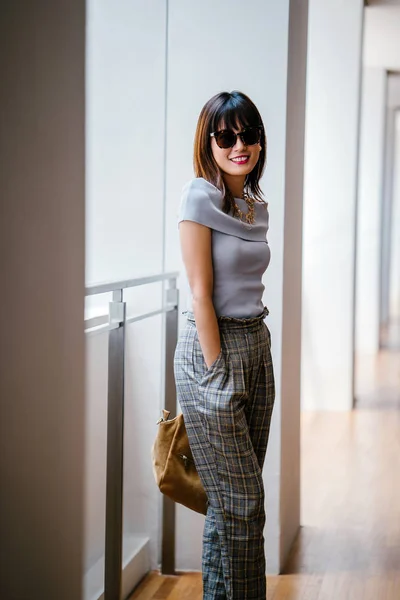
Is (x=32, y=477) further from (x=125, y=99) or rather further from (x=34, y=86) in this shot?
(x=125, y=99)

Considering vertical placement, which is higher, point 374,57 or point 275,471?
point 374,57

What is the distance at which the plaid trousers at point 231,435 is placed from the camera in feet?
7.32

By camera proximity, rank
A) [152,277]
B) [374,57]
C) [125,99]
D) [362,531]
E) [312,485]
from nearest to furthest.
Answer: [152,277] → [125,99] → [362,531] → [312,485] → [374,57]

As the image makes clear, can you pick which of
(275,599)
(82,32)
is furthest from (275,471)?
(82,32)

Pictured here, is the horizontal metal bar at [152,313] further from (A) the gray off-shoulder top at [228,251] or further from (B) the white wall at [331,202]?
(B) the white wall at [331,202]

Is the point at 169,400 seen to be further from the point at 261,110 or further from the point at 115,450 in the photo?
the point at 261,110

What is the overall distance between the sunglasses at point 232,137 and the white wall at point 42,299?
0.81 meters

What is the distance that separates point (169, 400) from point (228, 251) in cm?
103

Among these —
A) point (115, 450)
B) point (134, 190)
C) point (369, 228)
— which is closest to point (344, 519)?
point (115, 450)

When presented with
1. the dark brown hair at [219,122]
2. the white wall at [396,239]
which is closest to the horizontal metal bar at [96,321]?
the dark brown hair at [219,122]

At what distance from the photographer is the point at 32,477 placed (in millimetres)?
1410

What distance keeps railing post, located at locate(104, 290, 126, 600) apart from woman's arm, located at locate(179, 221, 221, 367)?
0.41 meters

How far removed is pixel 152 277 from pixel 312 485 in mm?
1885

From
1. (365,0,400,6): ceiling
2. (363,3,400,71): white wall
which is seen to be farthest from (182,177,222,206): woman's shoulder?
(363,3,400,71): white wall
